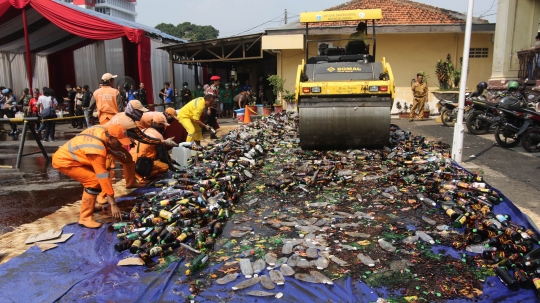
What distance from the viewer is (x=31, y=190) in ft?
21.4

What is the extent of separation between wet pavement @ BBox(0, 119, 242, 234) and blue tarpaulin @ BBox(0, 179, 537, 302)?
1.40 metres

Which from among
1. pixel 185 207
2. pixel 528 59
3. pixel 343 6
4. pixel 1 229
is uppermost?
pixel 343 6

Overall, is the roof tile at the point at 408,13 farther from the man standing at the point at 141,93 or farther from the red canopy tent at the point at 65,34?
the man standing at the point at 141,93

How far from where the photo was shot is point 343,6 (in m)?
19.7

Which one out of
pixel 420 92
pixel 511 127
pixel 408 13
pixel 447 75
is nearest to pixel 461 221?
pixel 511 127

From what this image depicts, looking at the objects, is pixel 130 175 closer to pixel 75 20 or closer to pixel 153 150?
pixel 153 150

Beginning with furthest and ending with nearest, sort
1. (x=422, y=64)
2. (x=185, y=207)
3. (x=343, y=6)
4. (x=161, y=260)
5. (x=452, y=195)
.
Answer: (x=343, y=6) → (x=422, y=64) → (x=452, y=195) → (x=185, y=207) → (x=161, y=260)

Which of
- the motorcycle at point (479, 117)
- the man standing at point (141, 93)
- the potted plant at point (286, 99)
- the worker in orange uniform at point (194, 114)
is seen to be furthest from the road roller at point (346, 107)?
the man standing at point (141, 93)

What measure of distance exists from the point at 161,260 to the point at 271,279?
109cm

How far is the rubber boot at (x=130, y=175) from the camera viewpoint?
20.1 feet

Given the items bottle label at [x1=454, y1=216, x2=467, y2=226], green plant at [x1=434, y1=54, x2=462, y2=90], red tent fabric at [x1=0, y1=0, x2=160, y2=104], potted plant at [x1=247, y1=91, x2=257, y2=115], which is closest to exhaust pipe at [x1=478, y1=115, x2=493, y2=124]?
green plant at [x1=434, y1=54, x2=462, y2=90]

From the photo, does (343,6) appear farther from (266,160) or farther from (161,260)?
(161,260)

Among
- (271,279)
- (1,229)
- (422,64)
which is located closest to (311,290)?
(271,279)

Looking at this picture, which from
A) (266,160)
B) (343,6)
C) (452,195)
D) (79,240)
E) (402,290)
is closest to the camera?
(402,290)
